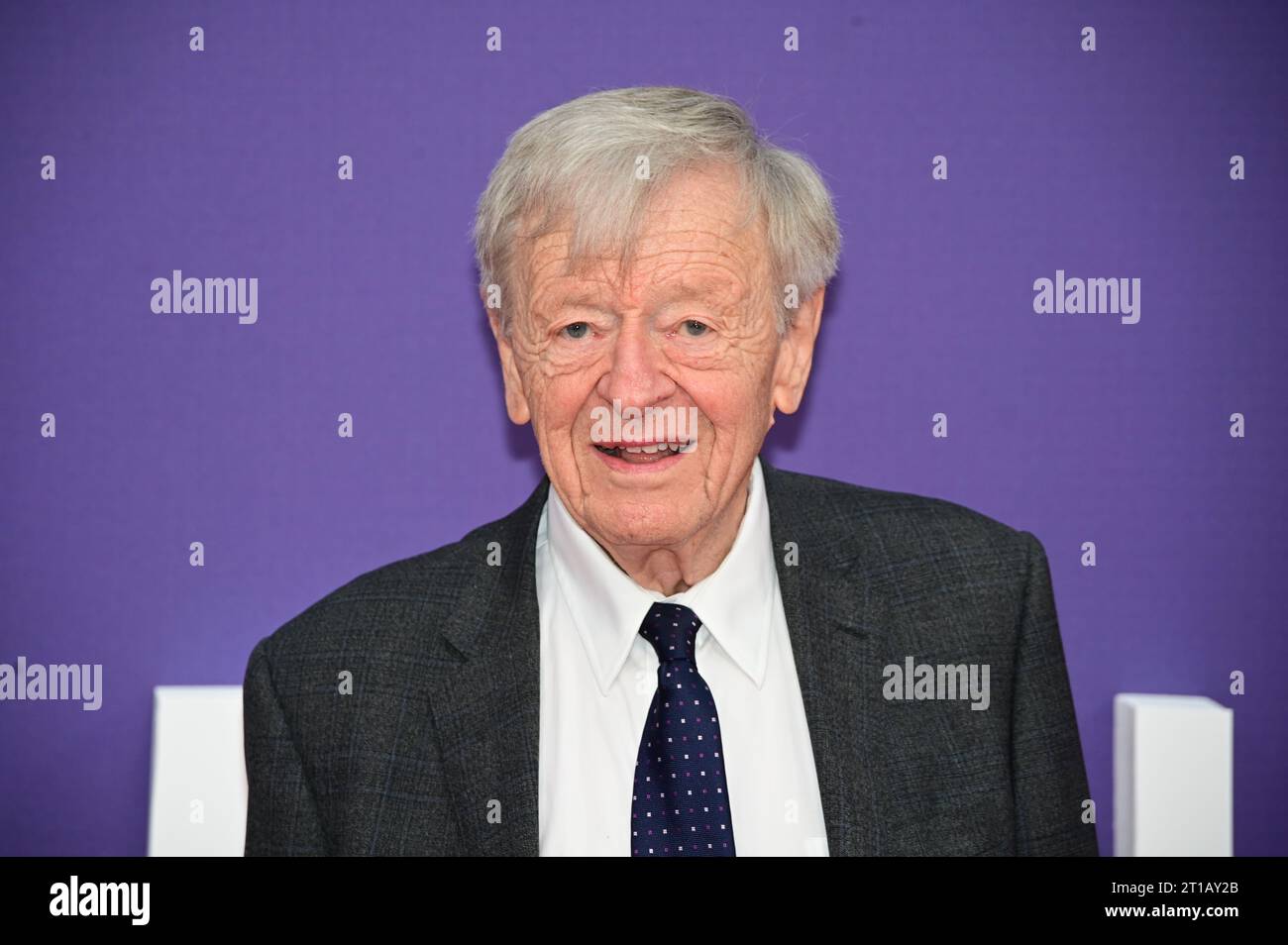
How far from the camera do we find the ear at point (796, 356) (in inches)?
88.0

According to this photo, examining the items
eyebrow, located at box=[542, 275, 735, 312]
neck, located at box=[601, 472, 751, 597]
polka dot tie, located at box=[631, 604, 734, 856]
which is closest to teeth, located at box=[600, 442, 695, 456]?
neck, located at box=[601, 472, 751, 597]

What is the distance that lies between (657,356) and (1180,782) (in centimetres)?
157

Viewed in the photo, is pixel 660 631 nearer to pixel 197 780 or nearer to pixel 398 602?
pixel 398 602

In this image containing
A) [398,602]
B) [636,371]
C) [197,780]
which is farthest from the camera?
[197,780]

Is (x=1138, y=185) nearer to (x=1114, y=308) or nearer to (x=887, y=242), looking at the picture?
(x=1114, y=308)

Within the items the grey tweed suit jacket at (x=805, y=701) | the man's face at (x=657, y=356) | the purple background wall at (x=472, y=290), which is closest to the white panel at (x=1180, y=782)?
the purple background wall at (x=472, y=290)

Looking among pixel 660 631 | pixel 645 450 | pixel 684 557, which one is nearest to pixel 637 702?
pixel 660 631

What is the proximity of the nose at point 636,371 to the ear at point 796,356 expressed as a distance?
0.27 m

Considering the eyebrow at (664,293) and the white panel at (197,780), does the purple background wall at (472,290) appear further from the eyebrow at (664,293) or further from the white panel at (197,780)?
the eyebrow at (664,293)

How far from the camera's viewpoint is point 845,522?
236cm

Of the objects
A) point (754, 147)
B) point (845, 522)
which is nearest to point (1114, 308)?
point (845, 522)

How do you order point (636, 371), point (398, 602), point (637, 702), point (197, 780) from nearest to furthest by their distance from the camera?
point (636, 371) → point (637, 702) → point (398, 602) → point (197, 780)

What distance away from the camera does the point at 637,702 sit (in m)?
2.13

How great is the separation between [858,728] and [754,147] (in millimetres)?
1045
